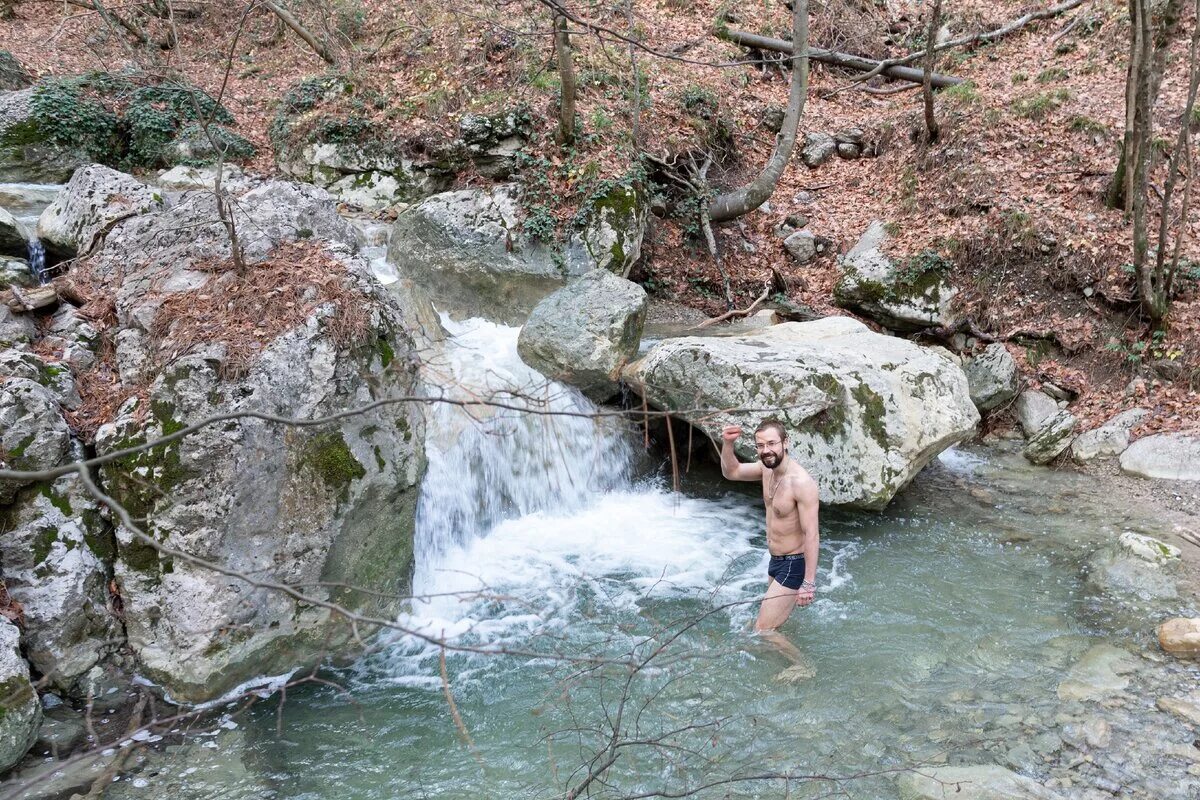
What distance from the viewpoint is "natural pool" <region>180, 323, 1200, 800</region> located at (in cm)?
405

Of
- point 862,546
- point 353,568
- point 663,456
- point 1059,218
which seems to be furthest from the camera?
point 1059,218

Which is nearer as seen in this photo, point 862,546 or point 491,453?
point 862,546

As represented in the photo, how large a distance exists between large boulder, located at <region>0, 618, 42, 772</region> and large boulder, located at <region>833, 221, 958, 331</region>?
8953mm

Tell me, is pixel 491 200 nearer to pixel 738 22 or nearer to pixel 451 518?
pixel 451 518

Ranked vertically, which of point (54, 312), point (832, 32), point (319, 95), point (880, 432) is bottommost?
point (880, 432)

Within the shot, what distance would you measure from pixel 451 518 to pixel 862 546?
358 cm

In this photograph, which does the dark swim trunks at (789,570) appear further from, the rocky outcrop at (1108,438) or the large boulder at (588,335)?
the rocky outcrop at (1108,438)

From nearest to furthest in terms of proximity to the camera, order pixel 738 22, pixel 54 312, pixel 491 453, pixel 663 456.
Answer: pixel 54 312 → pixel 491 453 → pixel 663 456 → pixel 738 22

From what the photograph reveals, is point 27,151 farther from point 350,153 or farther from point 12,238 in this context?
point 12,238

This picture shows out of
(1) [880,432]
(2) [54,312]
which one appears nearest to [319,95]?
(2) [54,312]

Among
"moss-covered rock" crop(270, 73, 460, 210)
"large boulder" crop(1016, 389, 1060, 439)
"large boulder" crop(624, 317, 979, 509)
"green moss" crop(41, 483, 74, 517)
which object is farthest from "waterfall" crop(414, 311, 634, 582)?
"large boulder" crop(1016, 389, 1060, 439)

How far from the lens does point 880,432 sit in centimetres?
658

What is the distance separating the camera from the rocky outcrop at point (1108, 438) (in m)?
7.61

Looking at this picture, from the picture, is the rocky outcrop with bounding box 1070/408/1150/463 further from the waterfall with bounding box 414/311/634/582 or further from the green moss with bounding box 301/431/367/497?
the green moss with bounding box 301/431/367/497
